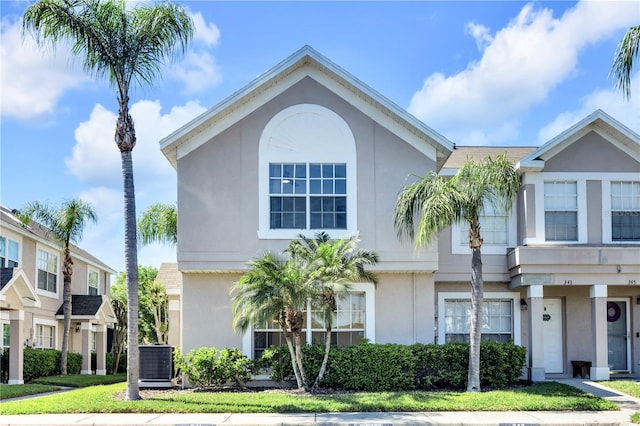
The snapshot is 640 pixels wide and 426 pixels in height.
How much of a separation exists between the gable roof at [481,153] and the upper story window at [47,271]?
17938mm

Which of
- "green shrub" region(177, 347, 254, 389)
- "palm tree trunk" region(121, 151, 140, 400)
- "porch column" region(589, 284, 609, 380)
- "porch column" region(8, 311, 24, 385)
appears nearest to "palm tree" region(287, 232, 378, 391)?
"green shrub" region(177, 347, 254, 389)

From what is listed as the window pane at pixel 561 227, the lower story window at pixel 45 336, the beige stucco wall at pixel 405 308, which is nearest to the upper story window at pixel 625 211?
the window pane at pixel 561 227

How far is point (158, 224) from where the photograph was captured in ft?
103

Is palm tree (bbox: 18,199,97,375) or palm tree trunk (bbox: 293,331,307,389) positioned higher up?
palm tree (bbox: 18,199,97,375)

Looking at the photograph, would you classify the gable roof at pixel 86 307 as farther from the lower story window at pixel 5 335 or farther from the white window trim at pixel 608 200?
the white window trim at pixel 608 200

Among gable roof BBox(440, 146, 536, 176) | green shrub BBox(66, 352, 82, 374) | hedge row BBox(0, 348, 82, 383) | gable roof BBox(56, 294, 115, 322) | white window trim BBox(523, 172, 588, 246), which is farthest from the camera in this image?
gable roof BBox(56, 294, 115, 322)

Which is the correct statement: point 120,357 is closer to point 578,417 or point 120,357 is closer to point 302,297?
point 302,297

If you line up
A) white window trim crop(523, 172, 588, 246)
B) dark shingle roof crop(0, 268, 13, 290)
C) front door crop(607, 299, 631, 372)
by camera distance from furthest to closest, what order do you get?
dark shingle roof crop(0, 268, 13, 290) → front door crop(607, 299, 631, 372) → white window trim crop(523, 172, 588, 246)

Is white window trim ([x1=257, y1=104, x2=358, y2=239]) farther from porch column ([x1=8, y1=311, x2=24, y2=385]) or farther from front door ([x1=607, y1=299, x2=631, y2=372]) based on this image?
porch column ([x1=8, y1=311, x2=24, y2=385])

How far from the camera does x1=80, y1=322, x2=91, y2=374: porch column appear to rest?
3256 cm

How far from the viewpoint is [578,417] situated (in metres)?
13.5

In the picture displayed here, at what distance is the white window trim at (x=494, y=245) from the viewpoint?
20703 mm

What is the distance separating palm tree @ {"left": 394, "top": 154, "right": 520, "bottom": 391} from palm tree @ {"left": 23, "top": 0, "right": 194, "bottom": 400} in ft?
21.3

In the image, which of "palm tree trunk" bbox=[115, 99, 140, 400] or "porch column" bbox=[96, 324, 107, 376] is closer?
"palm tree trunk" bbox=[115, 99, 140, 400]
